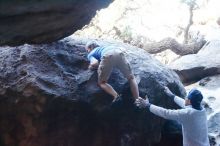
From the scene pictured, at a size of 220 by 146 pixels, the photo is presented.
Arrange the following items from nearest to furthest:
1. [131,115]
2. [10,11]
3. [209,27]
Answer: [10,11] < [131,115] < [209,27]

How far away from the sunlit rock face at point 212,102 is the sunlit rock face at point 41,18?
466 cm

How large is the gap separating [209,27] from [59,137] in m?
11.5

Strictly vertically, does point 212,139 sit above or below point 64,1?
below

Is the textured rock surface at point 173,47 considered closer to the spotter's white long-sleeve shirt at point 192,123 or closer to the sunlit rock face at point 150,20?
the sunlit rock face at point 150,20

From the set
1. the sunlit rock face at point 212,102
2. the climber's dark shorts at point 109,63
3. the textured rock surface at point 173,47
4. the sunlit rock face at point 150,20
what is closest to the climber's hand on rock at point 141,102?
the climber's dark shorts at point 109,63

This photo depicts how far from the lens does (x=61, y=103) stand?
6.91m

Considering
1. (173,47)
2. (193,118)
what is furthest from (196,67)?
(193,118)

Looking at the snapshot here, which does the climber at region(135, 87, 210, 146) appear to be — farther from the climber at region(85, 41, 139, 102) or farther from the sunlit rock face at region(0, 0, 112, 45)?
the sunlit rock face at region(0, 0, 112, 45)

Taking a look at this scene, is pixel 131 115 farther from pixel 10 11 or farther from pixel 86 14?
pixel 10 11

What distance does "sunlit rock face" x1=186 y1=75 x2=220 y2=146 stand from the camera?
816cm

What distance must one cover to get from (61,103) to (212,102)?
4408mm

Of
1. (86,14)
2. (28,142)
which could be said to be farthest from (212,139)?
(86,14)

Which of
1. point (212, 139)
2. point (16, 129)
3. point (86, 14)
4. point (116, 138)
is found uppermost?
point (86, 14)

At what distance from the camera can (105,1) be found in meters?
4.60
